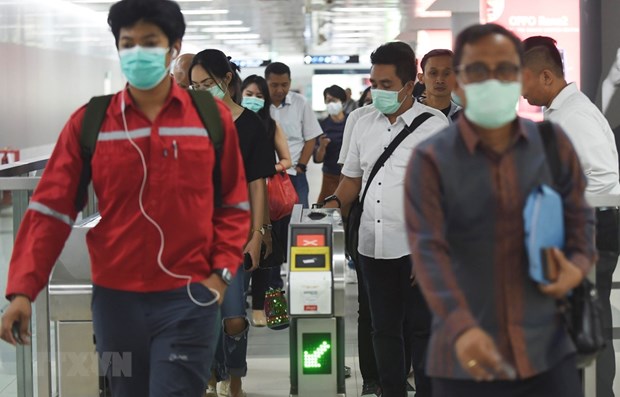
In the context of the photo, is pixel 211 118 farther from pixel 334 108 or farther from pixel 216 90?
pixel 334 108

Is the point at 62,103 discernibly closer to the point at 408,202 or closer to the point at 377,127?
the point at 377,127

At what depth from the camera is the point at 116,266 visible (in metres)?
2.73

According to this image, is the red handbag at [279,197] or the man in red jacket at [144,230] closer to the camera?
the man in red jacket at [144,230]

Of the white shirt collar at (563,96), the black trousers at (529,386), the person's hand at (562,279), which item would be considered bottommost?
the black trousers at (529,386)

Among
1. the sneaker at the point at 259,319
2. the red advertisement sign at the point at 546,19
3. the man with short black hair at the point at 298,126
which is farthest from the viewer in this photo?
the red advertisement sign at the point at 546,19

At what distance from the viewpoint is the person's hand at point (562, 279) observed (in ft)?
7.34

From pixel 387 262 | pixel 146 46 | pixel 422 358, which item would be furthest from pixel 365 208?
pixel 146 46

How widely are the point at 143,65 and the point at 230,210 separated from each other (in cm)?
49

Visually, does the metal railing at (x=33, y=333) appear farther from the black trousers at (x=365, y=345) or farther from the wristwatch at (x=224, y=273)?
the wristwatch at (x=224, y=273)

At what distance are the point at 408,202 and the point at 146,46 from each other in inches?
36.9

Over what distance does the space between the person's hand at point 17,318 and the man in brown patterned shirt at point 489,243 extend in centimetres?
109

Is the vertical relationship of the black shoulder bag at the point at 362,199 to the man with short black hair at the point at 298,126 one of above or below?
below

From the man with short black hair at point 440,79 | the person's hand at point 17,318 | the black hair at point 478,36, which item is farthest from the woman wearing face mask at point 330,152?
the black hair at point 478,36

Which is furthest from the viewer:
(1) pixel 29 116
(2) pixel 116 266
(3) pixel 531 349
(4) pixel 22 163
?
(1) pixel 29 116
